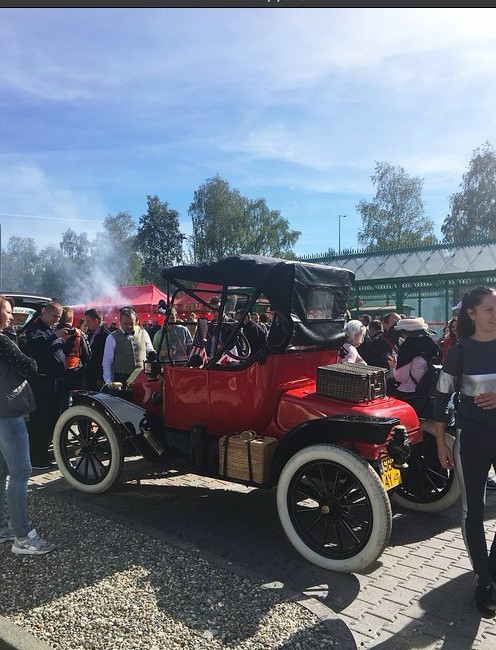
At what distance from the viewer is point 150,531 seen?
392 centimetres

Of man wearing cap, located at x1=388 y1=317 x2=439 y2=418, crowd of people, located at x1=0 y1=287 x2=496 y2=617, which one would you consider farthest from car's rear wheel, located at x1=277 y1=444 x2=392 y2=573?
man wearing cap, located at x1=388 y1=317 x2=439 y2=418

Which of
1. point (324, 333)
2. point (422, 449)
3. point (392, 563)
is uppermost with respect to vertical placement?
point (324, 333)

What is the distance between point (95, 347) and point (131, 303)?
11520 mm

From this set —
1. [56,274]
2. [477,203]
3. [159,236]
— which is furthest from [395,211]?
[56,274]

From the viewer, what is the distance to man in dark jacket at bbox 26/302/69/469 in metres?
5.49

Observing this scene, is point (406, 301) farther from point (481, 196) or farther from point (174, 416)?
point (481, 196)

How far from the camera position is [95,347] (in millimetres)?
7227

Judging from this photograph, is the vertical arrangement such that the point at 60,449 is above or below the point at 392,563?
above

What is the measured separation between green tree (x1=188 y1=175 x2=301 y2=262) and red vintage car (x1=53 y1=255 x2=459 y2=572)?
1866 inches

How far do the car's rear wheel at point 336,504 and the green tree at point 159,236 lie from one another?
55.0m

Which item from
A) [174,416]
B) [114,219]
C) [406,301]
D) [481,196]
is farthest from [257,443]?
[114,219]

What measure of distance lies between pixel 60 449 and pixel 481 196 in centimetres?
4228

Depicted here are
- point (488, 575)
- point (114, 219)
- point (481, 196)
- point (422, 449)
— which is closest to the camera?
point (488, 575)

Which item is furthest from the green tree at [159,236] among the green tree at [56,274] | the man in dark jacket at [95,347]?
the man in dark jacket at [95,347]
